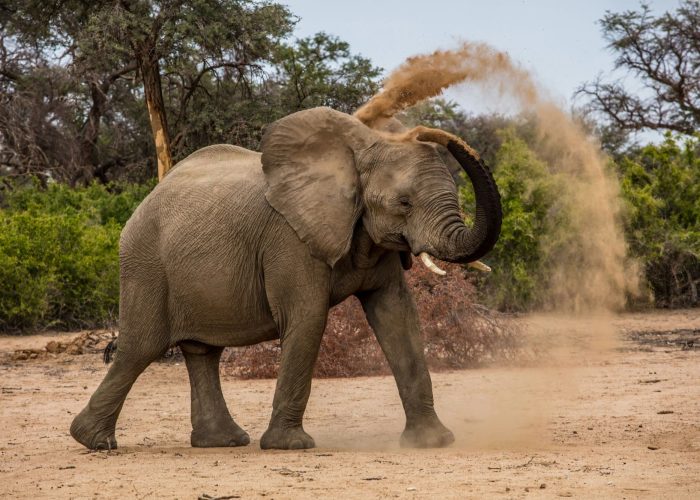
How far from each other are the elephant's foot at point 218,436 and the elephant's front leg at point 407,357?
3.97 feet

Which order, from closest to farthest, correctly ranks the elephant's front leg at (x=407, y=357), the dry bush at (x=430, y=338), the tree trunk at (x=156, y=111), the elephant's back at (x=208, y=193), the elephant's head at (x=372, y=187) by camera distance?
the elephant's head at (x=372, y=187), the elephant's front leg at (x=407, y=357), the elephant's back at (x=208, y=193), the dry bush at (x=430, y=338), the tree trunk at (x=156, y=111)

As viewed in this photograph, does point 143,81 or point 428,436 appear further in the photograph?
point 143,81

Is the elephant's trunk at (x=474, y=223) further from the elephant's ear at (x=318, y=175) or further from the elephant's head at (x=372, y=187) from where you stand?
the elephant's ear at (x=318, y=175)

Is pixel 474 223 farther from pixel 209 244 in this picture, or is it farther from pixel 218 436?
pixel 218 436

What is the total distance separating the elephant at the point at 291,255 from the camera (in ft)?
24.7

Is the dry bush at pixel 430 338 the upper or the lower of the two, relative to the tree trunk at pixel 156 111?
lower

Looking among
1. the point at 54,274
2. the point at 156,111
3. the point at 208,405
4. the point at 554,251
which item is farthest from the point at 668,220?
the point at 208,405

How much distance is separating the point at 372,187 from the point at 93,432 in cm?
254

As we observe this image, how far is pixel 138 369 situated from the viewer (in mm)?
8383

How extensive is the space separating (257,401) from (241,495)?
4795mm

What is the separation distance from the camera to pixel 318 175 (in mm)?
7844

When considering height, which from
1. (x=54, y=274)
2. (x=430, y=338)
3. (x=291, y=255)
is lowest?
(x=430, y=338)

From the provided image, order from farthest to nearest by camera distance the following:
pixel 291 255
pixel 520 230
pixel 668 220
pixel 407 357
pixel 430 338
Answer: pixel 668 220 < pixel 520 230 < pixel 430 338 < pixel 407 357 < pixel 291 255

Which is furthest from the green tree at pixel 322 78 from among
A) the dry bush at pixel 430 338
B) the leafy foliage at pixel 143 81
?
the dry bush at pixel 430 338
